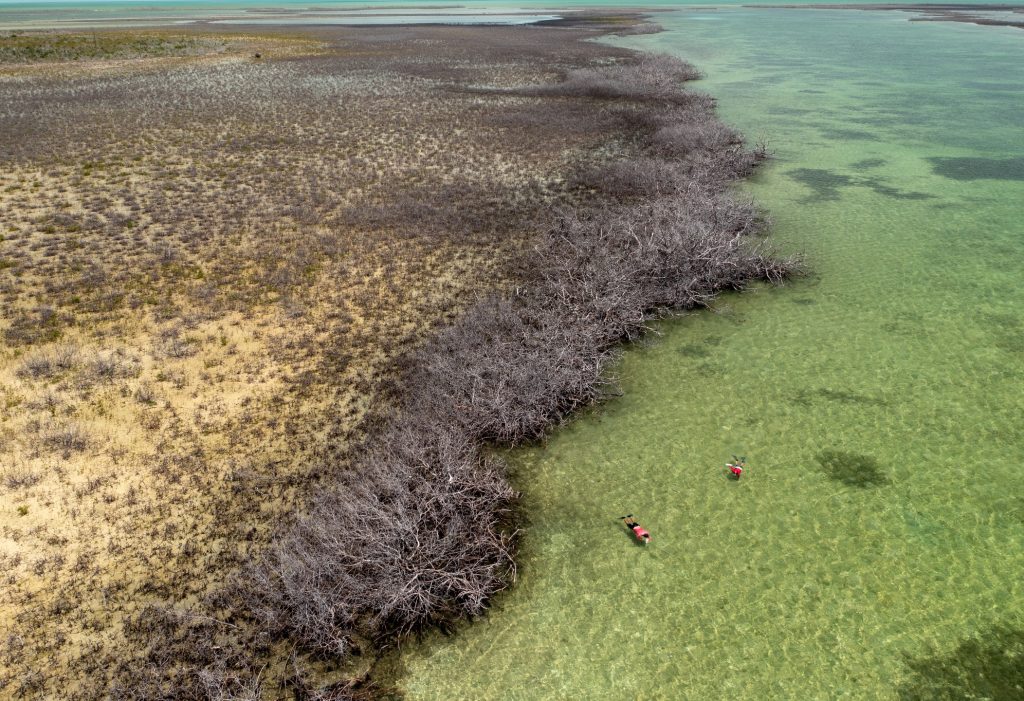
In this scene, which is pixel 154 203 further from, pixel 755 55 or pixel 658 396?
pixel 755 55

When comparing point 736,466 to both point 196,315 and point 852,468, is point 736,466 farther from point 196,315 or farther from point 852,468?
point 196,315

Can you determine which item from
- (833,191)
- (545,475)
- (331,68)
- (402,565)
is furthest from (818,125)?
(331,68)

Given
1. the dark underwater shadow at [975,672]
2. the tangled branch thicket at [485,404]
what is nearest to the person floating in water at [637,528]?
the tangled branch thicket at [485,404]

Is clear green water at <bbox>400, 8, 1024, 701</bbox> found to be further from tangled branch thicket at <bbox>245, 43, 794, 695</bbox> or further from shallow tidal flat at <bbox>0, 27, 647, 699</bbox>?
shallow tidal flat at <bbox>0, 27, 647, 699</bbox>

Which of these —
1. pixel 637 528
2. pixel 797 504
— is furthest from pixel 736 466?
pixel 637 528

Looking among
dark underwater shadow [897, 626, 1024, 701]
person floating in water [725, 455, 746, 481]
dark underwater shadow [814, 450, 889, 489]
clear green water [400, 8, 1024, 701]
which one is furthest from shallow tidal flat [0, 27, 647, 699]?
dark underwater shadow [814, 450, 889, 489]

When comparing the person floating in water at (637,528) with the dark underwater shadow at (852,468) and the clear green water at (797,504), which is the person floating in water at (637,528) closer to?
the clear green water at (797,504)

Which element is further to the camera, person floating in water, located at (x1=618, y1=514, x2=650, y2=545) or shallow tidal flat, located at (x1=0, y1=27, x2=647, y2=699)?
person floating in water, located at (x1=618, y1=514, x2=650, y2=545)
